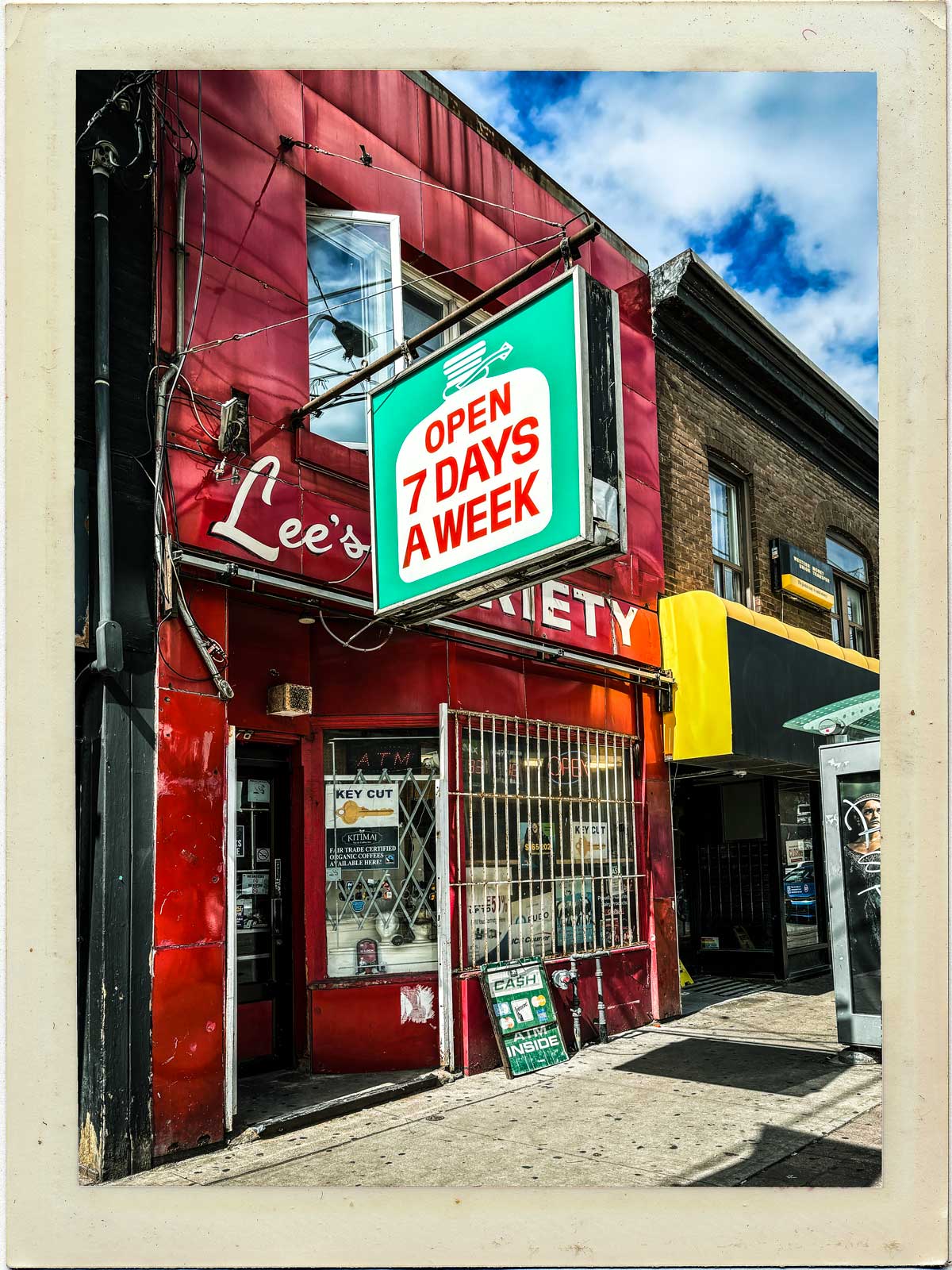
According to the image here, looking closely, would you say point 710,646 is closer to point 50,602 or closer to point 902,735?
point 902,735

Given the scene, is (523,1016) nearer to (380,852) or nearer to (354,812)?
(380,852)

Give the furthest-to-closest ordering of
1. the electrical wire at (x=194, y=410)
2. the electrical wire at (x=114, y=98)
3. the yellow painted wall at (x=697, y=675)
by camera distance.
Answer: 1. the yellow painted wall at (x=697, y=675)
2. the electrical wire at (x=194, y=410)
3. the electrical wire at (x=114, y=98)

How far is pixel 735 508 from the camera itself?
1351 centimetres

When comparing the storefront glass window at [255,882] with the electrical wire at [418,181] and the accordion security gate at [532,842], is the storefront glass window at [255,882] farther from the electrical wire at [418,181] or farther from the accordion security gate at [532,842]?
the electrical wire at [418,181]

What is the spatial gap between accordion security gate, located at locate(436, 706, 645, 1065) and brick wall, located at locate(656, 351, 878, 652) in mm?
2720

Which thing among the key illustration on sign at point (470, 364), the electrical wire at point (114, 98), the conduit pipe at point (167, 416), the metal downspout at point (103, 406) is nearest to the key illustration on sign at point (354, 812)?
the conduit pipe at point (167, 416)

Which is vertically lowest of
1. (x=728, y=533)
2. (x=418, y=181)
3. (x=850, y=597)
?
(x=850, y=597)

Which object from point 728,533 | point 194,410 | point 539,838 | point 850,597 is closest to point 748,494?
point 728,533

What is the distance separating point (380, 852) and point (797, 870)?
7191mm

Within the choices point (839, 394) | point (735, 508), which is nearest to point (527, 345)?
point (735, 508)

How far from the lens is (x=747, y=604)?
13.2 m

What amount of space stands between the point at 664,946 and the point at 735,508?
5.76 m

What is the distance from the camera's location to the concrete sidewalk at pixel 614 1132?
5.84 m

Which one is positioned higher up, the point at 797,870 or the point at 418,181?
the point at 418,181
